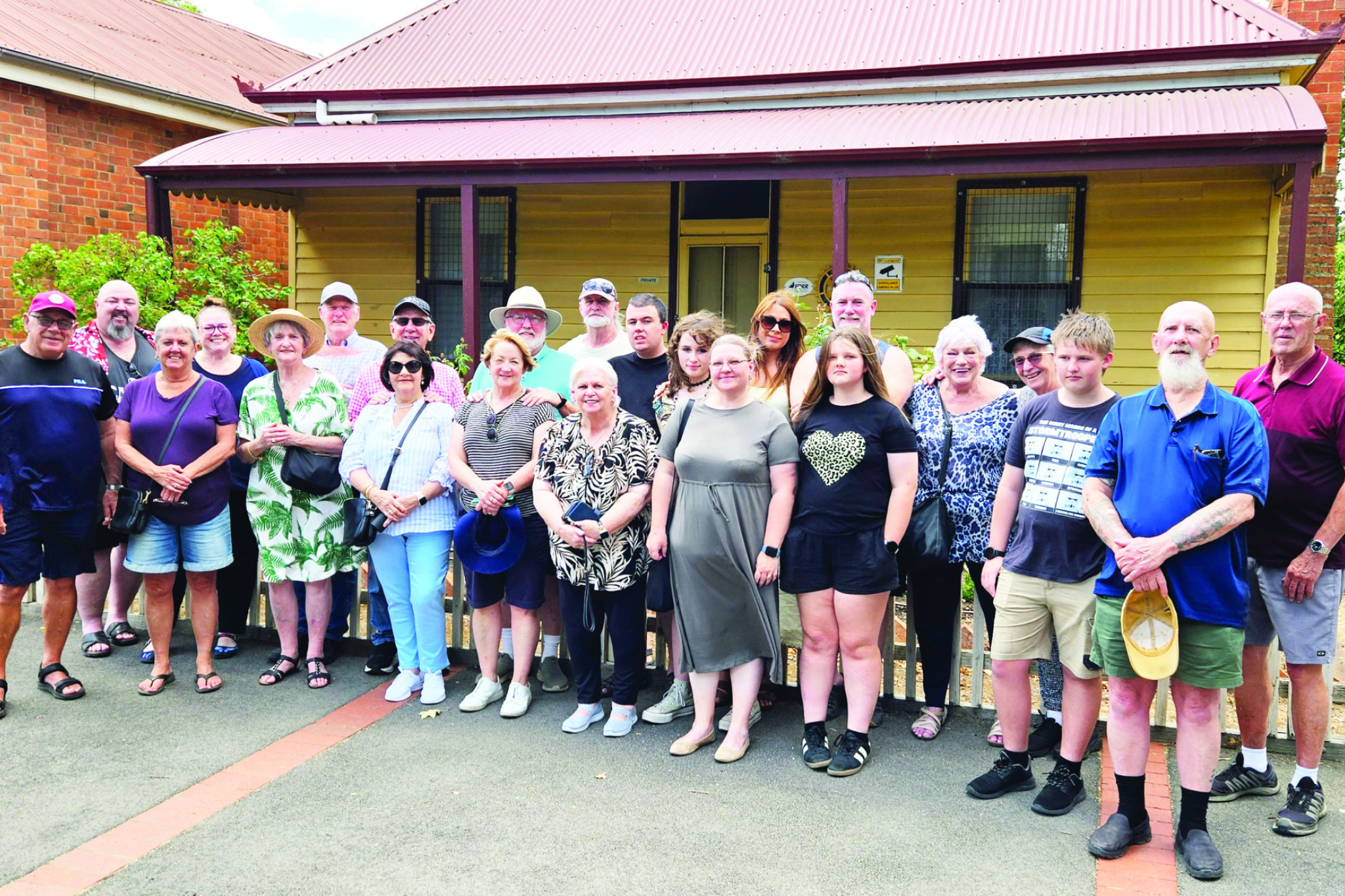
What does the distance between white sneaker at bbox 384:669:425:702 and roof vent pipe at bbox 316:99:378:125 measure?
803 cm

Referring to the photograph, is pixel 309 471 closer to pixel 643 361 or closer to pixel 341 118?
pixel 643 361

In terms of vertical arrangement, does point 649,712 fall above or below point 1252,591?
below

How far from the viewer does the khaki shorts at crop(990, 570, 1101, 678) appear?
12.7 feet

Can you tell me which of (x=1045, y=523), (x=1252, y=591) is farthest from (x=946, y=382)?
(x=1252, y=591)

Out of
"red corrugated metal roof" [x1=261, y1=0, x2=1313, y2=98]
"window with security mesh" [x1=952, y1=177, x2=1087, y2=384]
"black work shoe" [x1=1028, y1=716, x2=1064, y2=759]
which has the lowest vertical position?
"black work shoe" [x1=1028, y1=716, x2=1064, y2=759]

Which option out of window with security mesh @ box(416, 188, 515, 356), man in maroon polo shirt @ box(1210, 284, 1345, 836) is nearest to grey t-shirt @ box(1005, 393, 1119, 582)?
man in maroon polo shirt @ box(1210, 284, 1345, 836)

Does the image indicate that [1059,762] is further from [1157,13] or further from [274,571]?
[1157,13]

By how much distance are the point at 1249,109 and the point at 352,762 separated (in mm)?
8350

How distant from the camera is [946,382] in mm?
4660

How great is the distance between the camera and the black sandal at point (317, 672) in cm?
539

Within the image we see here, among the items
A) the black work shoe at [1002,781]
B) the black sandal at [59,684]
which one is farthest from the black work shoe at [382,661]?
the black work shoe at [1002,781]

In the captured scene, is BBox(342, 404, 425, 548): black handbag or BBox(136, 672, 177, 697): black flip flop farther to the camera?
BBox(136, 672, 177, 697): black flip flop

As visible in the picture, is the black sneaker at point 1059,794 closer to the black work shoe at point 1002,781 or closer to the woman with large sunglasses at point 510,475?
the black work shoe at point 1002,781

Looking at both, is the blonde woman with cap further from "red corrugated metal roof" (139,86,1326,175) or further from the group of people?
"red corrugated metal roof" (139,86,1326,175)
